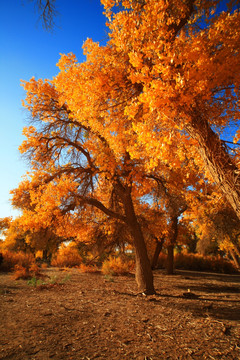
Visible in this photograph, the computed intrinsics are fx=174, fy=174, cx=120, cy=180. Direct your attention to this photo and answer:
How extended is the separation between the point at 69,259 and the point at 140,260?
993 cm

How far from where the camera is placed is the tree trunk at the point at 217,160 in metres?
2.79

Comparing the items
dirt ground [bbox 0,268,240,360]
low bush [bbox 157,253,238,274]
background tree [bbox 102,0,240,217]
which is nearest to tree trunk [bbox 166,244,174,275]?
low bush [bbox 157,253,238,274]

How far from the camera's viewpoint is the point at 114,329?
3066mm

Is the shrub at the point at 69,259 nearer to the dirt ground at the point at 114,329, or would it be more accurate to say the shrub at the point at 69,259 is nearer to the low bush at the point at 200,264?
the low bush at the point at 200,264

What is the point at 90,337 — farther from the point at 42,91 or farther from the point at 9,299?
the point at 42,91

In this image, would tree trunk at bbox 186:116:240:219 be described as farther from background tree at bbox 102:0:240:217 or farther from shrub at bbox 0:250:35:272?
shrub at bbox 0:250:35:272

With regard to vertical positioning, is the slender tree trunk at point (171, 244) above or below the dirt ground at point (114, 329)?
above

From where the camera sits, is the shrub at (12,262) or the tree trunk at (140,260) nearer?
the tree trunk at (140,260)

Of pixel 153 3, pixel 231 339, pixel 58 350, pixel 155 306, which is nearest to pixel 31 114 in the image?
pixel 153 3

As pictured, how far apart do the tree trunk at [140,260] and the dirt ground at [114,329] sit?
3.64 ft

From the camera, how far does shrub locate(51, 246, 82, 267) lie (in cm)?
1402

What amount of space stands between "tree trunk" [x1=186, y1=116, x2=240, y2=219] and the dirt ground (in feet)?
6.94

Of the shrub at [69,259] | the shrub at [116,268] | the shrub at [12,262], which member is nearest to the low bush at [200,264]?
the shrub at [116,268]

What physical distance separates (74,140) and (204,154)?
6064 mm
